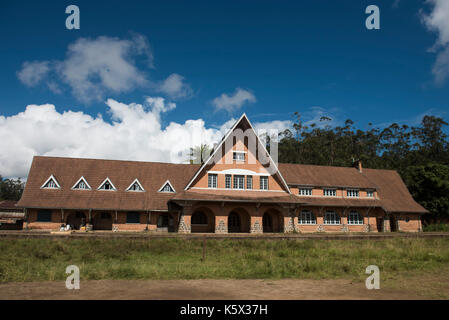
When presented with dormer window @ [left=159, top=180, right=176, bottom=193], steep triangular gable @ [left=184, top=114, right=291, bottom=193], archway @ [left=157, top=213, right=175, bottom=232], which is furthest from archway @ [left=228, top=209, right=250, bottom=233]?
dormer window @ [left=159, top=180, right=176, bottom=193]

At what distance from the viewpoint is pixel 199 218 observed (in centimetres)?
3070

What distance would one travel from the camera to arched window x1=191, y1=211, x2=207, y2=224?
100ft

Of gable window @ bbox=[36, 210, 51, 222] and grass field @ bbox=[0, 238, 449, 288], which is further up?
gable window @ bbox=[36, 210, 51, 222]

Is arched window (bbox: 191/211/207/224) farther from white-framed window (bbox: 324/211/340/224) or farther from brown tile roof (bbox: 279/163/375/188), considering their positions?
white-framed window (bbox: 324/211/340/224)

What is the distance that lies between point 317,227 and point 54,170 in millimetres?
26902

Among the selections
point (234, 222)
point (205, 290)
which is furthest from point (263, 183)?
point (205, 290)

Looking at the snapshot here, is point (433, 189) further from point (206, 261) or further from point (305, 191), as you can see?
point (206, 261)

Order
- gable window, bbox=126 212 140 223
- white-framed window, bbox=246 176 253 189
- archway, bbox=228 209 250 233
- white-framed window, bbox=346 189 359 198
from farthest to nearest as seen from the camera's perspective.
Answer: white-framed window, bbox=346 189 359 198, archway, bbox=228 209 250 233, white-framed window, bbox=246 176 253 189, gable window, bbox=126 212 140 223

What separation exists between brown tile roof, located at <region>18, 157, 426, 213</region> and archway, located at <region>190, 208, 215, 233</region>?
2.49 meters

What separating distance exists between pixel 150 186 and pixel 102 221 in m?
5.46

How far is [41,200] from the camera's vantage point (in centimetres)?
2798

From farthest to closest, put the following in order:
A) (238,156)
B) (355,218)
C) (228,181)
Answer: (355,218) < (238,156) < (228,181)
